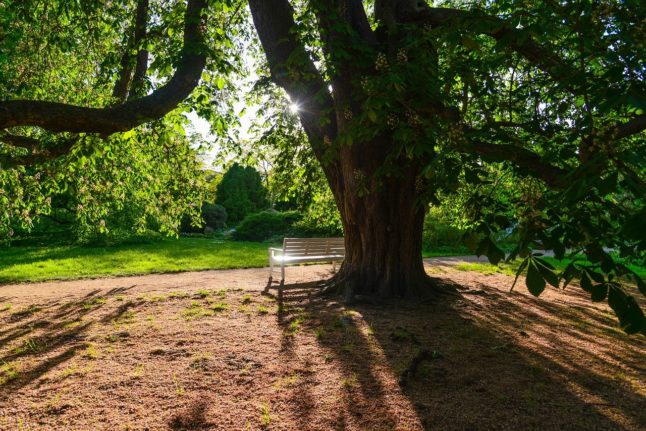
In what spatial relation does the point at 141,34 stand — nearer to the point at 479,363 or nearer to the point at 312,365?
the point at 312,365

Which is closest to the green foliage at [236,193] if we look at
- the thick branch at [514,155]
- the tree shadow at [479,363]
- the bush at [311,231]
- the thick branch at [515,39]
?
the bush at [311,231]

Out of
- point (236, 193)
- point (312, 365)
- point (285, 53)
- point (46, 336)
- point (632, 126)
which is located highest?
point (285, 53)

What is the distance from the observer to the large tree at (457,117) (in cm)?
196

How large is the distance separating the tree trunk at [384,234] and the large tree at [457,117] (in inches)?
0.9

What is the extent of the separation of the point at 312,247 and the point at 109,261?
22.1 feet

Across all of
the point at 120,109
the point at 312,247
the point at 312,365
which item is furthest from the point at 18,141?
the point at 312,365

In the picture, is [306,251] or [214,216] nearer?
[306,251]

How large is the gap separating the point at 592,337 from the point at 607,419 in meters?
2.41

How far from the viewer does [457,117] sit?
4297 millimetres

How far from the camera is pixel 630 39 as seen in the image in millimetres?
2334

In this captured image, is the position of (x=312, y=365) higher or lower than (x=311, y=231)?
lower

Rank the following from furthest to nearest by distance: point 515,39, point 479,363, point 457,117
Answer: point 457,117 → point 479,363 → point 515,39

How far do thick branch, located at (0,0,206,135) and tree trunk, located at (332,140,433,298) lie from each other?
2435 mm

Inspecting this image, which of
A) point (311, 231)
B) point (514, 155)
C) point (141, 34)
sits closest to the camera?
point (514, 155)
